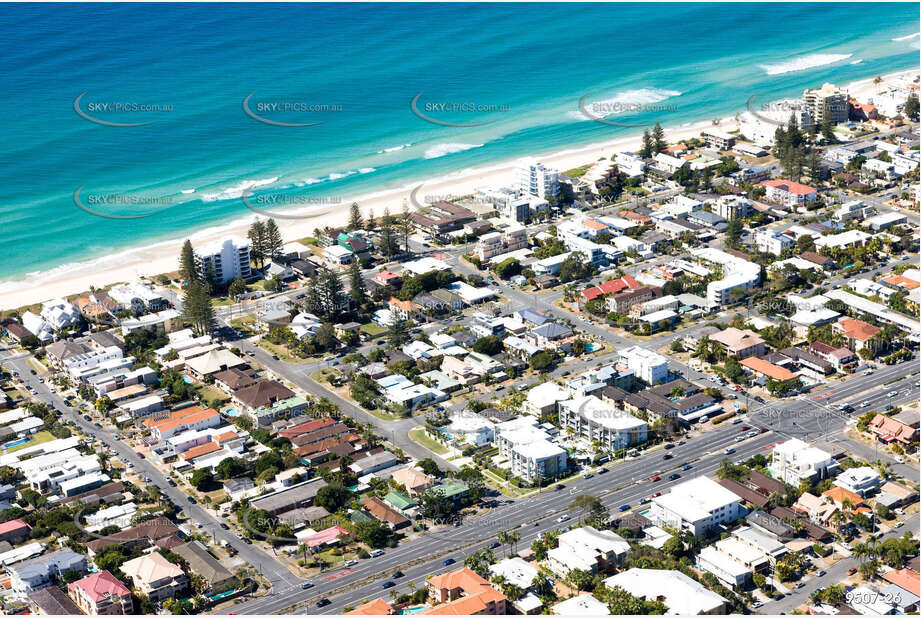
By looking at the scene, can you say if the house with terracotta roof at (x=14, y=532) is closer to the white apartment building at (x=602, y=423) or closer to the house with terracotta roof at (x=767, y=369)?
the white apartment building at (x=602, y=423)

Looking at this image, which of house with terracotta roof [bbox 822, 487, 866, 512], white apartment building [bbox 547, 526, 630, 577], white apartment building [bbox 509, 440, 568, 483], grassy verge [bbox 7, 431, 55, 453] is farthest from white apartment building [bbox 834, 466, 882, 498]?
grassy verge [bbox 7, 431, 55, 453]

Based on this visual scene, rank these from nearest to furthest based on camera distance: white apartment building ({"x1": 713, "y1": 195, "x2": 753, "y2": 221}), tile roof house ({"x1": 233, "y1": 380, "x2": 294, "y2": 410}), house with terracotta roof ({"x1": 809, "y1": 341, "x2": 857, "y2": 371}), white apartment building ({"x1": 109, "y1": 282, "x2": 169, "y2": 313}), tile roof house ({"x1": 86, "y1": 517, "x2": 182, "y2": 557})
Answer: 1. tile roof house ({"x1": 86, "y1": 517, "x2": 182, "y2": 557})
2. tile roof house ({"x1": 233, "y1": 380, "x2": 294, "y2": 410})
3. house with terracotta roof ({"x1": 809, "y1": 341, "x2": 857, "y2": 371})
4. white apartment building ({"x1": 109, "y1": 282, "x2": 169, "y2": 313})
5. white apartment building ({"x1": 713, "y1": 195, "x2": 753, "y2": 221})

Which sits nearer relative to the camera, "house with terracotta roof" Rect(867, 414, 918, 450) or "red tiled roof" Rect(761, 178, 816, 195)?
"house with terracotta roof" Rect(867, 414, 918, 450)

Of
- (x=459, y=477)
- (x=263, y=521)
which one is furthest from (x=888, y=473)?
(x=263, y=521)

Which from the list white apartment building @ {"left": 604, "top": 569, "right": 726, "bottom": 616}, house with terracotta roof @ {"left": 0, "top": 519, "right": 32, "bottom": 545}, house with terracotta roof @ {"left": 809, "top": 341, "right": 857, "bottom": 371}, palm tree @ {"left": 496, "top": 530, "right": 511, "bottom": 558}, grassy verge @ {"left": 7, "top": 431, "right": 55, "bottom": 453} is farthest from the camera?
house with terracotta roof @ {"left": 809, "top": 341, "right": 857, "bottom": 371}

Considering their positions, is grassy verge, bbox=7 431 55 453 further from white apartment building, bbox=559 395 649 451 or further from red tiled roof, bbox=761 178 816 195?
red tiled roof, bbox=761 178 816 195

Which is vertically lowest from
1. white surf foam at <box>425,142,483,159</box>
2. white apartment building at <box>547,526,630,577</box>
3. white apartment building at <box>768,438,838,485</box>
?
white apartment building at <box>768,438,838,485</box>
